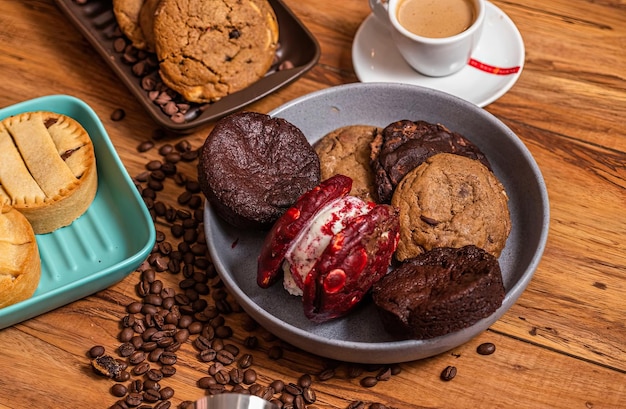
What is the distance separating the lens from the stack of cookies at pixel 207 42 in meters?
2.70

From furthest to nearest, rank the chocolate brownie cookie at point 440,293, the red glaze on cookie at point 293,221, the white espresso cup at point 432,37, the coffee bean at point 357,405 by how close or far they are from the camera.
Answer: the white espresso cup at point 432,37, the coffee bean at point 357,405, the red glaze on cookie at point 293,221, the chocolate brownie cookie at point 440,293

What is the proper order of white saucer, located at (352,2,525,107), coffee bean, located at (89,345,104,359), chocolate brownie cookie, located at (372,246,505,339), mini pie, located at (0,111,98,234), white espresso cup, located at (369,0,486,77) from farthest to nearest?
white saucer, located at (352,2,525,107)
white espresso cup, located at (369,0,486,77)
mini pie, located at (0,111,98,234)
coffee bean, located at (89,345,104,359)
chocolate brownie cookie, located at (372,246,505,339)

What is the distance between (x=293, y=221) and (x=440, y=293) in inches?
16.5

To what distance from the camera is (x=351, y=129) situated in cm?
251

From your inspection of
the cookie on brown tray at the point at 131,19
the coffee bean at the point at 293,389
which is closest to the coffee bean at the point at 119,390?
the coffee bean at the point at 293,389

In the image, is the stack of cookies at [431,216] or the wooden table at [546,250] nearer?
the stack of cookies at [431,216]

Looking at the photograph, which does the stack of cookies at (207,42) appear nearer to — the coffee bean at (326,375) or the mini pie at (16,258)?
the mini pie at (16,258)

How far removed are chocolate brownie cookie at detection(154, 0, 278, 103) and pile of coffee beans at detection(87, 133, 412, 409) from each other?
1.27ft

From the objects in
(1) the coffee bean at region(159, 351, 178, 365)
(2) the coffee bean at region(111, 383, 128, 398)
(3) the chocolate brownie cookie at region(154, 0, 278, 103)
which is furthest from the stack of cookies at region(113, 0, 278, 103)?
(2) the coffee bean at region(111, 383, 128, 398)

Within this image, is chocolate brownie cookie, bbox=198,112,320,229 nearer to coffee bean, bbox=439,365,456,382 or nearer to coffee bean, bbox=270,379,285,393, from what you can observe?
Result: coffee bean, bbox=270,379,285,393

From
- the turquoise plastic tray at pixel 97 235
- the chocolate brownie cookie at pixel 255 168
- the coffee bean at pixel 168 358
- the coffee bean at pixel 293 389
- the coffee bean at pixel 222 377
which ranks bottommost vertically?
the coffee bean at pixel 293 389

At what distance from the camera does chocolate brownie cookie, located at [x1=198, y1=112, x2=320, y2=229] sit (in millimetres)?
2252

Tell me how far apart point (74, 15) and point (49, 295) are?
121 centimetres

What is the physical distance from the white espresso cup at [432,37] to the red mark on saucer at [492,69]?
54mm
